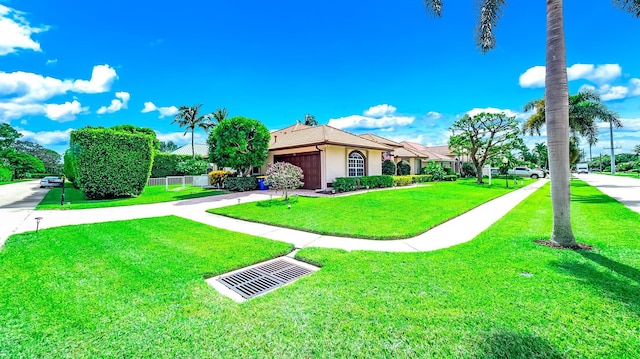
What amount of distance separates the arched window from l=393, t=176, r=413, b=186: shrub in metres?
3.14

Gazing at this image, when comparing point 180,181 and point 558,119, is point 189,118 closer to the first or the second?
point 180,181

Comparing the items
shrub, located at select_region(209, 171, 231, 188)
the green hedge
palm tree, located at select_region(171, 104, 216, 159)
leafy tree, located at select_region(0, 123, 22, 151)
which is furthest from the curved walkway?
leafy tree, located at select_region(0, 123, 22, 151)

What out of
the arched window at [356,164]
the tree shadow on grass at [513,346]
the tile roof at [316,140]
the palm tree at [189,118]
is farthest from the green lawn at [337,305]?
the palm tree at [189,118]

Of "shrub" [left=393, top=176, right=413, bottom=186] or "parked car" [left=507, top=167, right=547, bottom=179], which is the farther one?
"parked car" [left=507, top=167, right=547, bottom=179]

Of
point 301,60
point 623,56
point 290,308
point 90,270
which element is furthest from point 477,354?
point 301,60

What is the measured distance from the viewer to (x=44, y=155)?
5909 cm

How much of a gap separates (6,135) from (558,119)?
69.6 metres

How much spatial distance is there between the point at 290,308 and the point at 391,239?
370 centimetres

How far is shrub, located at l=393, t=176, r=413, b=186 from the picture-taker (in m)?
20.6

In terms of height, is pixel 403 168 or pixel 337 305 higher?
pixel 403 168

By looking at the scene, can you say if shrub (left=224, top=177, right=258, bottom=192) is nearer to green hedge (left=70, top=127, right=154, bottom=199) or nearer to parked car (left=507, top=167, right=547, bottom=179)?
green hedge (left=70, top=127, right=154, bottom=199)

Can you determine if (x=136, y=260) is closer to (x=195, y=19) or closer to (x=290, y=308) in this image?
(x=290, y=308)

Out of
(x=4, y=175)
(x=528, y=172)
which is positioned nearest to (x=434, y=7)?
(x=528, y=172)

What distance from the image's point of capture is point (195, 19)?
13.0m
